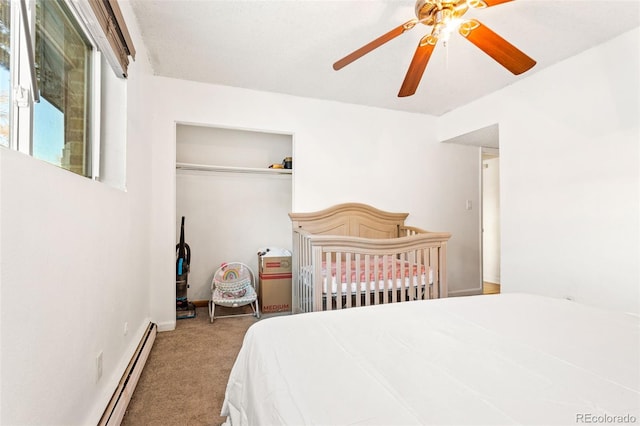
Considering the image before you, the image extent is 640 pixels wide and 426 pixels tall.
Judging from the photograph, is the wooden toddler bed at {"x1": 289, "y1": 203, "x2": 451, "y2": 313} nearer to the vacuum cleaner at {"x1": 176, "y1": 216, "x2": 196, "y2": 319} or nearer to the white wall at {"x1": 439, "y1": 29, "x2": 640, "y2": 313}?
the white wall at {"x1": 439, "y1": 29, "x2": 640, "y2": 313}

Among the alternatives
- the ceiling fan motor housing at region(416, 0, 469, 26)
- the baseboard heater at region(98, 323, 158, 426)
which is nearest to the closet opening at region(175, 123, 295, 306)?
the baseboard heater at region(98, 323, 158, 426)

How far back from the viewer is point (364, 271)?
2318 mm

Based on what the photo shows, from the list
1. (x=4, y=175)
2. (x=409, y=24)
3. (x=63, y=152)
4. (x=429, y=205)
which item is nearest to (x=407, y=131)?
(x=429, y=205)

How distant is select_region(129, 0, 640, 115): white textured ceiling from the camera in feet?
5.84

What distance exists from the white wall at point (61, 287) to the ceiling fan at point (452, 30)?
145 cm

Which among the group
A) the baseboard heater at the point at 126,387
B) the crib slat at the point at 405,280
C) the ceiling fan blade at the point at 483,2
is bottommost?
the baseboard heater at the point at 126,387

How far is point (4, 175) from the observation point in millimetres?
676

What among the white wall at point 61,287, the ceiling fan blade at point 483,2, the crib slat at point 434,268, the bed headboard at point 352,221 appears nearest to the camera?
the white wall at point 61,287

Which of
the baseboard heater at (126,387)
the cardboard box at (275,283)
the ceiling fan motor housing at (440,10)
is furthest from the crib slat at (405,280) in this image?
the baseboard heater at (126,387)

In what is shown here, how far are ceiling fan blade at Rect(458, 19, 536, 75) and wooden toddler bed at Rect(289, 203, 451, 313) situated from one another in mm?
1274

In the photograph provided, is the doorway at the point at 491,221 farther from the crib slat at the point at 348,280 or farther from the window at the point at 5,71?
the window at the point at 5,71

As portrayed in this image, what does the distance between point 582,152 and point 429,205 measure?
5.12 feet

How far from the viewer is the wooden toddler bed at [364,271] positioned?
2070 millimetres

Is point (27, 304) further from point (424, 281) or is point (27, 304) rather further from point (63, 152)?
point (424, 281)
